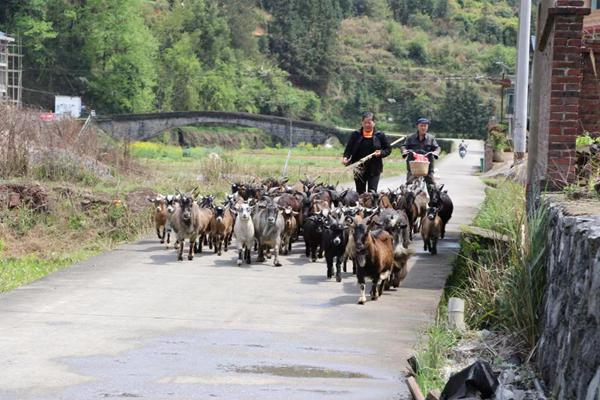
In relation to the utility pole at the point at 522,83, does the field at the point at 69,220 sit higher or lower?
lower

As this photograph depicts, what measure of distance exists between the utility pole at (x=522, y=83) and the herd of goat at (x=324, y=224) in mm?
5189

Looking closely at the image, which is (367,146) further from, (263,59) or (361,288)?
(263,59)

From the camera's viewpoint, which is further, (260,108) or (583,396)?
(260,108)

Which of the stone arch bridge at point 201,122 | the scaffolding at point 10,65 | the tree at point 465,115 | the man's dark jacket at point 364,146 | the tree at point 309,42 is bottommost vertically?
the man's dark jacket at point 364,146

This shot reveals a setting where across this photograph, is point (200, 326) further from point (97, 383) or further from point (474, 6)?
point (474, 6)

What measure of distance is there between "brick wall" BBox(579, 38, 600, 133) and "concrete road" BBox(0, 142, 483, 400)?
2.88m

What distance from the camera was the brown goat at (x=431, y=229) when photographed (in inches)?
719

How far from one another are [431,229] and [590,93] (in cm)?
372

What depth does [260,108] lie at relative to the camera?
12312 centimetres

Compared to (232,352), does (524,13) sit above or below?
above

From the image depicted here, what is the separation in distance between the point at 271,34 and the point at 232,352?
421ft

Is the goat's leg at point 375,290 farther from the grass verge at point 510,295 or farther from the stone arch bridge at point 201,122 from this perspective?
the stone arch bridge at point 201,122

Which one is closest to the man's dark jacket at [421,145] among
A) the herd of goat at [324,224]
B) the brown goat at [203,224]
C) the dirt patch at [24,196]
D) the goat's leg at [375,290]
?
the herd of goat at [324,224]

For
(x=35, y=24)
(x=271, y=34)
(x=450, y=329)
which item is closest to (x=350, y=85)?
(x=271, y=34)
